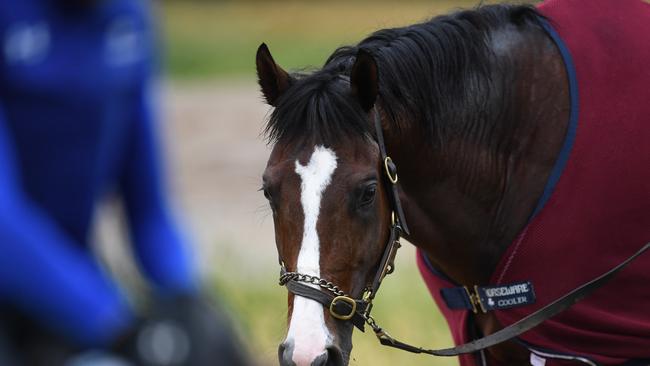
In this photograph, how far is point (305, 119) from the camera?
131 inches

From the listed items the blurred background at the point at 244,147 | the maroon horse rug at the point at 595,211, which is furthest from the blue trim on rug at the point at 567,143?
the blurred background at the point at 244,147

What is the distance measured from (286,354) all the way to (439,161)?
81 cm

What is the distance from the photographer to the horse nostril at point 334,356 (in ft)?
10.3

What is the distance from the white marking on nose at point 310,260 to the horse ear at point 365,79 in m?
0.20

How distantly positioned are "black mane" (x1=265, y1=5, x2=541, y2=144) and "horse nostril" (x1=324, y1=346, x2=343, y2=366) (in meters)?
0.53

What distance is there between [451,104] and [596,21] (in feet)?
1.71

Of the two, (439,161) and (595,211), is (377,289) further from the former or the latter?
(595,211)

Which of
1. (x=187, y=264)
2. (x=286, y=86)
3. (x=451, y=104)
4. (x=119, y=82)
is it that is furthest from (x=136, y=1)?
(x=451, y=104)

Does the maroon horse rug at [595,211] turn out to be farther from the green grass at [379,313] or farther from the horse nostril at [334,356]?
the green grass at [379,313]

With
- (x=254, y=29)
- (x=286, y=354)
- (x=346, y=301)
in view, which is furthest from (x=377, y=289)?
(x=254, y=29)

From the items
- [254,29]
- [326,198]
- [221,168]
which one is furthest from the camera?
[254,29]

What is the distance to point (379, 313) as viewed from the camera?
7215 mm

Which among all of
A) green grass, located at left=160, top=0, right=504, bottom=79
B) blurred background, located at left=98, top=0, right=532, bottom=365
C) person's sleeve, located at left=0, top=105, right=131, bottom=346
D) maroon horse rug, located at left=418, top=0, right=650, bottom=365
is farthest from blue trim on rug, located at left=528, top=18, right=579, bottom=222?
green grass, located at left=160, top=0, right=504, bottom=79

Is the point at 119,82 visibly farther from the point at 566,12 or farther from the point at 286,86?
the point at 566,12
